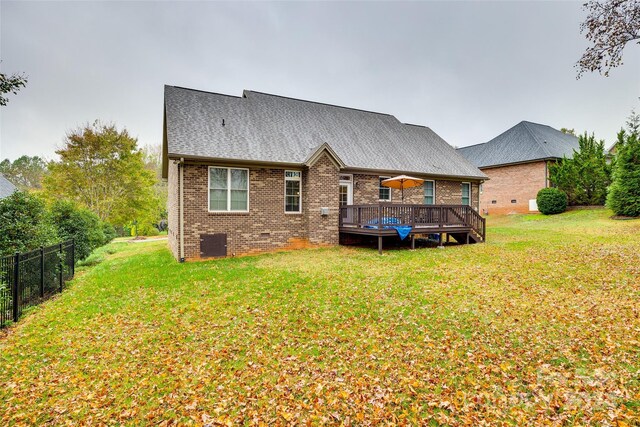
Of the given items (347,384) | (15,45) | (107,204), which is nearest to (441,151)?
(347,384)

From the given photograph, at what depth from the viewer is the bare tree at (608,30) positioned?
23.6 feet

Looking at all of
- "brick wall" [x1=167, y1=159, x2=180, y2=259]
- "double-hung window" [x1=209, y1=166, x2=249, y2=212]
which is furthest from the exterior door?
"brick wall" [x1=167, y1=159, x2=180, y2=259]

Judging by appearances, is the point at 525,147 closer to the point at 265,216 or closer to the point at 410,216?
the point at 410,216

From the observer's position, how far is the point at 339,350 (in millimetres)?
4738

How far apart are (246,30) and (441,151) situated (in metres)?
14.7

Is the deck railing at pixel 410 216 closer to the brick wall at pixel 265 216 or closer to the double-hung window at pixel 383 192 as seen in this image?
the brick wall at pixel 265 216

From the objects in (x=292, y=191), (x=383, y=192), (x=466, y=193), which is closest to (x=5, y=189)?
(x=292, y=191)

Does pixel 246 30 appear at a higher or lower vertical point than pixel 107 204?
higher

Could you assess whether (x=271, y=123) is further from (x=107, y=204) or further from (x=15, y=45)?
(x=107, y=204)

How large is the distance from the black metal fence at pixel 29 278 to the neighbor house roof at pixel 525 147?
29776mm

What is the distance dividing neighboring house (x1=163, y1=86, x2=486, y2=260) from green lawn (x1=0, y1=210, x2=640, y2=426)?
341cm

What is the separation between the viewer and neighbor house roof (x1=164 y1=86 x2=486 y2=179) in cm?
1203

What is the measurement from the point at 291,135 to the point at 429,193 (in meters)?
7.87

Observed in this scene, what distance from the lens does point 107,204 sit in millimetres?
23922
